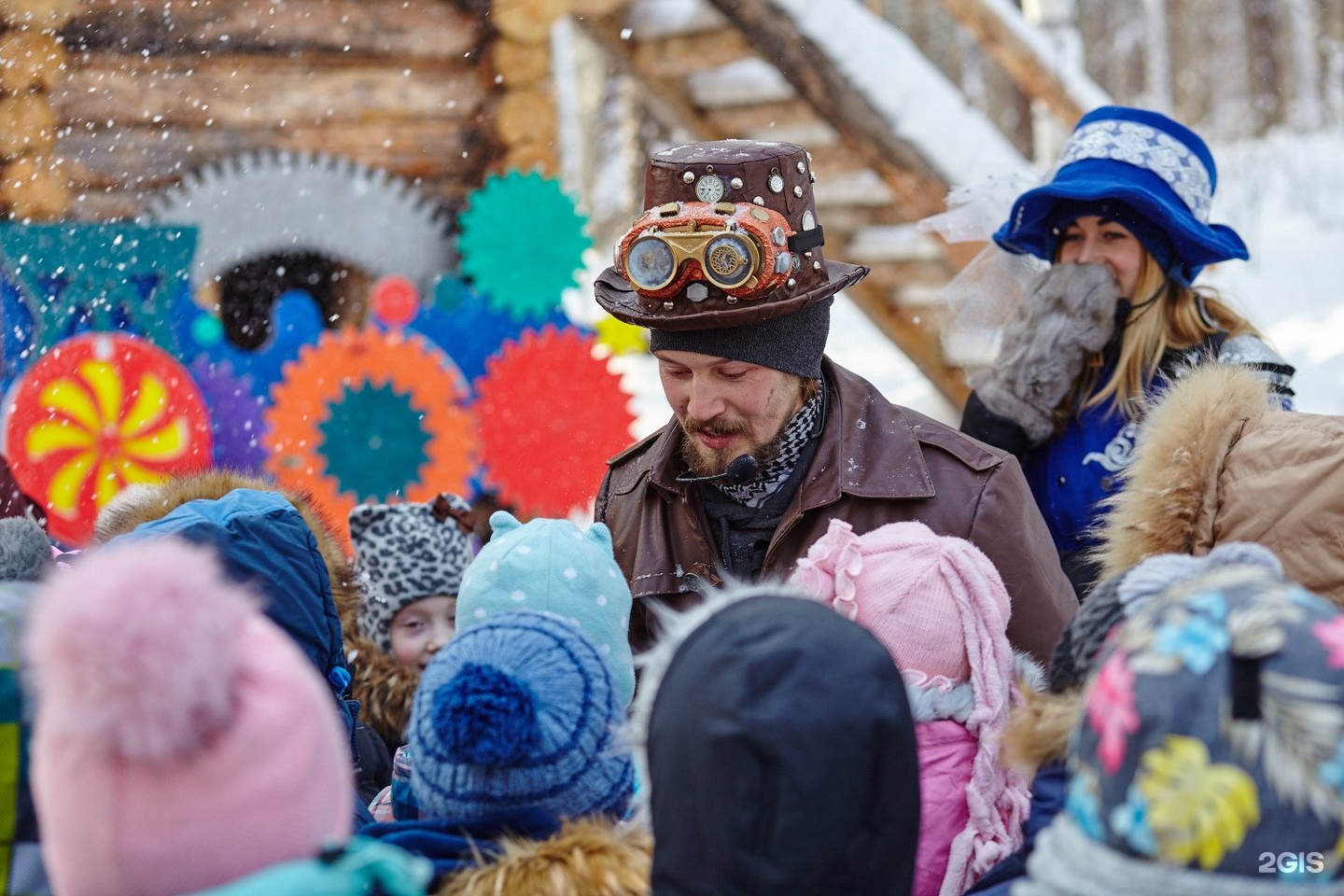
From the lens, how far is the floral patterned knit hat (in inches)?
46.5

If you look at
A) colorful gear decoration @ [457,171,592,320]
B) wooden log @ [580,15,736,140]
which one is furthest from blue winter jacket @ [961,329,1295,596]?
wooden log @ [580,15,736,140]

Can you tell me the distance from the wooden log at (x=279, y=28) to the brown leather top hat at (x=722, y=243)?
4.04 m

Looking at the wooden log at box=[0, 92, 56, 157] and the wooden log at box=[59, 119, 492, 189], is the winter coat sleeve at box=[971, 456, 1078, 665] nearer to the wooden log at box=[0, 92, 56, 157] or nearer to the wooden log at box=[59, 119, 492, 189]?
the wooden log at box=[59, 119, 492, 189]

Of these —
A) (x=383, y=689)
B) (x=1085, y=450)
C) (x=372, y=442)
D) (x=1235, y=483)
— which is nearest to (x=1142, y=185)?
(x=1085, y=450)

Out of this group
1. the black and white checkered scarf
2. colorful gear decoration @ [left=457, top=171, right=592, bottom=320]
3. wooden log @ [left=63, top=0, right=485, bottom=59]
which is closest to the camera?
the black and white checkered scarf

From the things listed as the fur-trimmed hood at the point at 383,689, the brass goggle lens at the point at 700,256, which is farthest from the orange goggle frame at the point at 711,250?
the fur-trimmed hood at the point at 383,689

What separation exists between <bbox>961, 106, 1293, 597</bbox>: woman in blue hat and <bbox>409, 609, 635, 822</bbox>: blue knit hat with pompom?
1.64 m

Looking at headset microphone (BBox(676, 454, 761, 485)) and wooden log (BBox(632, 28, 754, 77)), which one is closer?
headset microphone (BBox(676, 454, 761, 485))

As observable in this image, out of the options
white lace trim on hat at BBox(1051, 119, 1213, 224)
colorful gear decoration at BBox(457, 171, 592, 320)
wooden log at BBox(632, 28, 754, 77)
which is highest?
wooden log at BBox(632, 28, 754, 77)

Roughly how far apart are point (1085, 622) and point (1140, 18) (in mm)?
22694

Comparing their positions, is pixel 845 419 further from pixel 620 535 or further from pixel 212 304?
pixel 212 304

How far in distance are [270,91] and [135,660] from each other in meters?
5.39

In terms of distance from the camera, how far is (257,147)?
596cm

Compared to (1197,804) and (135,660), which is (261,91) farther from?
(1197,804)
